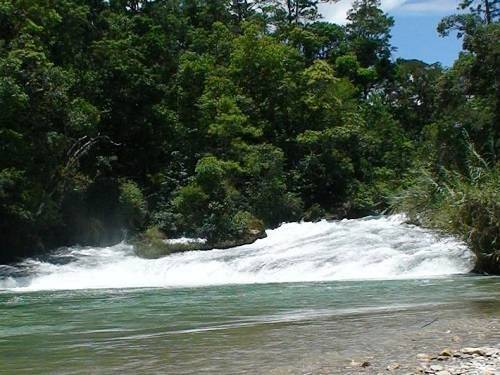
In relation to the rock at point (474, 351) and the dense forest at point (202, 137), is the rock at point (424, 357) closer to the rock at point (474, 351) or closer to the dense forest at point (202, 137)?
the rock at point (474, 351)

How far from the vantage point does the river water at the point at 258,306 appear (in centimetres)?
714

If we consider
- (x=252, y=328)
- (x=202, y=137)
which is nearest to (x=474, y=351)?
(x=252, y=328)

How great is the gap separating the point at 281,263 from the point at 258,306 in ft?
28.9

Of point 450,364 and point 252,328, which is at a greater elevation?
point 252,328

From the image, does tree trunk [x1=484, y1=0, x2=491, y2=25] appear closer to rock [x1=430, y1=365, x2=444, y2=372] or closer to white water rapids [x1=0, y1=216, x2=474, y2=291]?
white water rapids [x1=0, y1=216, x2=474, y2=291]

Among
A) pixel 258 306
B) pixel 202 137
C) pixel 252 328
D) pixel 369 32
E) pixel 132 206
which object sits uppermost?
pixel 369 32

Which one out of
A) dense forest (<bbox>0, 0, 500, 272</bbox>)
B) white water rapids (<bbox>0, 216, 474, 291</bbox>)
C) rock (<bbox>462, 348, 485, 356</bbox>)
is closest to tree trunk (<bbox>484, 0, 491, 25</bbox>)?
dense forest (<bbox>0, 0, 500, 272</bbox>)

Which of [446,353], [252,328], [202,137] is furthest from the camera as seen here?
[202,137]

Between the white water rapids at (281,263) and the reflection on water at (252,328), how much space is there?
3264mm

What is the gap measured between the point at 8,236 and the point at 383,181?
20.1m

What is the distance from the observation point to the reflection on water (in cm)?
690

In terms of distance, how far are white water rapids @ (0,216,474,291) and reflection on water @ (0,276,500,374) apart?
326cm

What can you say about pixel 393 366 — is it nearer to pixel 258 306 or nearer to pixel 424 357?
pixel 424 357

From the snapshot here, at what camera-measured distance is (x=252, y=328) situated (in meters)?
9.29
